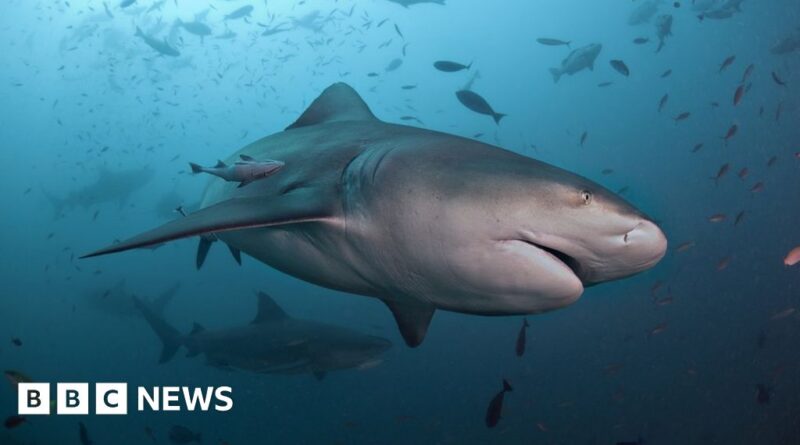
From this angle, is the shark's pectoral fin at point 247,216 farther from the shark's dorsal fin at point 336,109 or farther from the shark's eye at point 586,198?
the shark's dorsal fin at point 336,109

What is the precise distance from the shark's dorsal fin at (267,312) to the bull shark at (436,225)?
5.33 meters

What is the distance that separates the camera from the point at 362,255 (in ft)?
9.03

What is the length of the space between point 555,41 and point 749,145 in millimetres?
57663

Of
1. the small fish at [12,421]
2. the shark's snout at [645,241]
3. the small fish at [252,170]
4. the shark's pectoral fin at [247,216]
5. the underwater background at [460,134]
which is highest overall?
the shark's snout at [645,241]

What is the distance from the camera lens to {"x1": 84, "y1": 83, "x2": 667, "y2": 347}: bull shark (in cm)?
191

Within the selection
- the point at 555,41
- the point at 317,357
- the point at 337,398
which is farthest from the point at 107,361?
the point at 555,41

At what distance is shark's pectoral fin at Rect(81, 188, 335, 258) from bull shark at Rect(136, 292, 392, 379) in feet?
17.6

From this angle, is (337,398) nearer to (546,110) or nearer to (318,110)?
(318,110)

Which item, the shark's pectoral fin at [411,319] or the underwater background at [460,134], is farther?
the underwater background at [460,134]

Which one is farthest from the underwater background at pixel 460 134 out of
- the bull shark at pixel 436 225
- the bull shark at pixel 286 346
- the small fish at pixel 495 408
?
the bull shark at pixel 436 225

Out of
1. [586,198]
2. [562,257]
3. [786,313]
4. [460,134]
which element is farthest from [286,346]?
[460,134]

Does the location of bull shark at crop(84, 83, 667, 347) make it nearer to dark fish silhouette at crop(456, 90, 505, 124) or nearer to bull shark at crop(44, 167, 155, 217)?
dark fish silhouette at crop(456, 90, 505, 124)

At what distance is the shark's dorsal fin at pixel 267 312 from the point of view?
8570 mm

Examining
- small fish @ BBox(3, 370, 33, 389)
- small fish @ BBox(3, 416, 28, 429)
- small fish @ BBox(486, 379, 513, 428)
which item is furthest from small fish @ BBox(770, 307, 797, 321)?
small fish @ BBox(3, 416, 28, 429)
